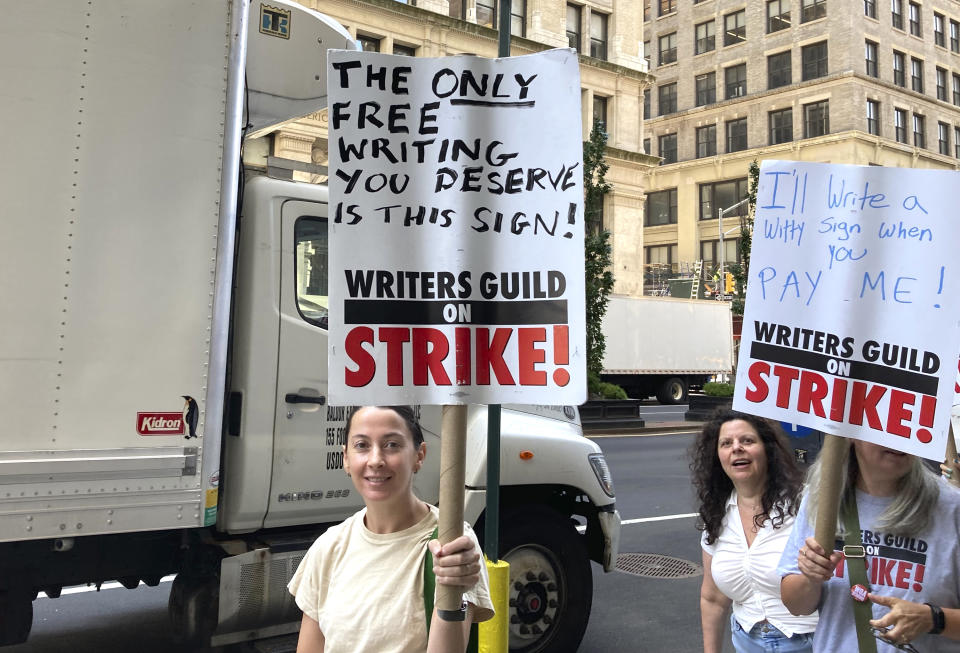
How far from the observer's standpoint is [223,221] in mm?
4105

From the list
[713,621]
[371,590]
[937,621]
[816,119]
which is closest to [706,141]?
[816,119]

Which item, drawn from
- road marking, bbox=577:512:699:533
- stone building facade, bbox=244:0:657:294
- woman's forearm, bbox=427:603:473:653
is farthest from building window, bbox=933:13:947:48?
woman's forearm, bbox=427:603:473:653

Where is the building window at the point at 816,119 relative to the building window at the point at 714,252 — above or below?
above

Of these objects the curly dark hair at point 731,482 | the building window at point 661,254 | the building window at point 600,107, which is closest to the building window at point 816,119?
the building window at point 661,254

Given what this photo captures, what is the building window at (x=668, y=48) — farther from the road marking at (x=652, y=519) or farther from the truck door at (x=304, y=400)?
the truck door at (x=304, y=400)

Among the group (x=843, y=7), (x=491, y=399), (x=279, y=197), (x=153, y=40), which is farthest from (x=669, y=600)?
(x=843, y=7)

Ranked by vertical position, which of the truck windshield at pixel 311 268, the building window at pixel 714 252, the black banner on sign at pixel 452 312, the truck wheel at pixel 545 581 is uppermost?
the building window at pixel 714 252

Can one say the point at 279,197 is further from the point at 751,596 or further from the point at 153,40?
the point at 751,596

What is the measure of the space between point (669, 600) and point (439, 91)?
5.51m

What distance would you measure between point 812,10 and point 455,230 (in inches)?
2306

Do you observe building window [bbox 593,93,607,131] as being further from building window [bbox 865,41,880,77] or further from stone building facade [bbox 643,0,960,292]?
building window [bbox 865,41,880,77]

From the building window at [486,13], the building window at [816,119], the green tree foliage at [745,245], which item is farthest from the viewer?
the building window at [816,119]

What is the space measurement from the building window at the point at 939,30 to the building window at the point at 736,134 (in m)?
14.3

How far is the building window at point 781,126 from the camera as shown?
54.7 meters
